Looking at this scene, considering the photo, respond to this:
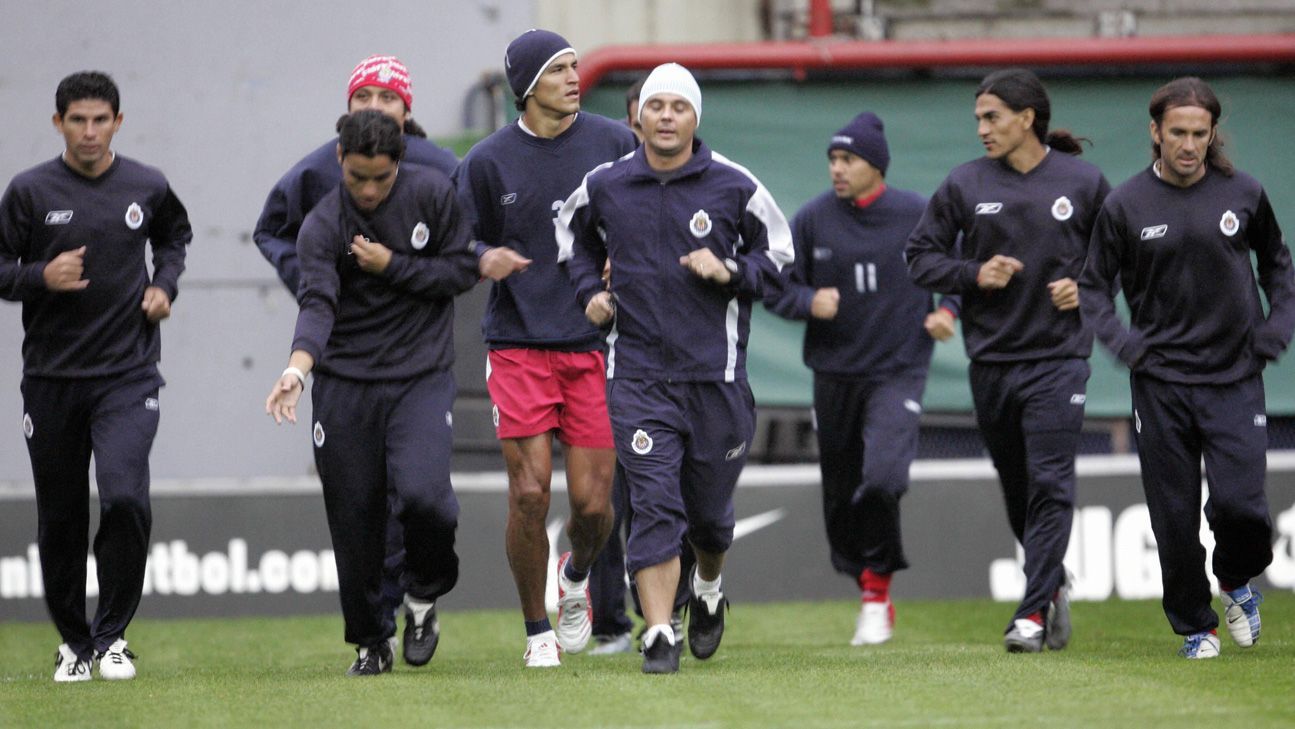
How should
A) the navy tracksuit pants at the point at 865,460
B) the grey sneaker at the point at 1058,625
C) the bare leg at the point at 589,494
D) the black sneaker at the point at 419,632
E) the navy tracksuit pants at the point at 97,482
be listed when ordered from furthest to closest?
the navy tracksuit pants at the point at 865,460 < the grey sneaker at the point at 1058,625 < the bare leg at the point at 589,494 < the black sneaker at the point at 419,632 < the navy tracksuit pants at the point at 97,482

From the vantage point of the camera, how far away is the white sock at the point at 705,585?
301 inches

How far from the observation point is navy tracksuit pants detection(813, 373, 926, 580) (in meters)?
9.38

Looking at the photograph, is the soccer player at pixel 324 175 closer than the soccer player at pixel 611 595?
Yes

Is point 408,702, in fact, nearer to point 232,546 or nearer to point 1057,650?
point 1057,650

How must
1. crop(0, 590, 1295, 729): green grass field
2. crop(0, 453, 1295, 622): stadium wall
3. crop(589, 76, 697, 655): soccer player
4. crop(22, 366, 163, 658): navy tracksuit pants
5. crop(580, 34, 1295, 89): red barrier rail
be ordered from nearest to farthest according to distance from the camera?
1. crop(0, 590, 1295, 729): green grass field
2. crop(22, 366, 163, 658): navy tracksuit pants
3. crop(589, 76, 697, 655): soccer player
4. crop(0, 453, 1295, 622): stadium wall
5. crop(580, 34, 1295, 89): red barrier rail

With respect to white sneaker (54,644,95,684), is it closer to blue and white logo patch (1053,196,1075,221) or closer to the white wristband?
the white wristband

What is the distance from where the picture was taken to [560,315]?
25.6 feet

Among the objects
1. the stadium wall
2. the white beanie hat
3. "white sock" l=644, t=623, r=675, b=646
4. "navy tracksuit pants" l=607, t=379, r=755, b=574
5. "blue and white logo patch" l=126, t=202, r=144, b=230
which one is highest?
the white beanie hat

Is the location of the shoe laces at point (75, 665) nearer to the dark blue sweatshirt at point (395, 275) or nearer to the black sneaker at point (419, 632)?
the black sneaker at point (419, 632)

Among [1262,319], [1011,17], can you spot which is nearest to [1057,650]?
[1262,319]

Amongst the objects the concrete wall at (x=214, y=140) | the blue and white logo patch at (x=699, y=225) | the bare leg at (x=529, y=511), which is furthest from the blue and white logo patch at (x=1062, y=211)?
the concrete wall at (x=214, y=140)

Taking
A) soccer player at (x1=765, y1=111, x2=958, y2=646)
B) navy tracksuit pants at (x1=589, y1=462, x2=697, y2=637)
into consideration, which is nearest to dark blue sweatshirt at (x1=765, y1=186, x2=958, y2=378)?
soccer player at (x1=765, y1=111, x2=958, y2=646)

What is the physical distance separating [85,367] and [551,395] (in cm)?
178

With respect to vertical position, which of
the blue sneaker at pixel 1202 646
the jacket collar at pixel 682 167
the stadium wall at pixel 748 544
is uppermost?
the jacket collar at pixel 682 167
